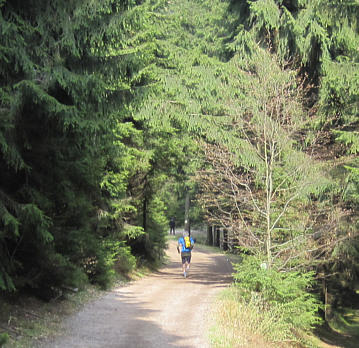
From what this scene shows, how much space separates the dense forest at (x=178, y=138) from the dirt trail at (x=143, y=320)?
90 cm

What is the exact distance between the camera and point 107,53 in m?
9.12

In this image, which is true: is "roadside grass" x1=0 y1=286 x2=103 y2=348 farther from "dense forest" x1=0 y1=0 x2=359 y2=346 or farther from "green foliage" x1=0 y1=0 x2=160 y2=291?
"green foliage" x1=0 y1=0 x2=160 y2=291

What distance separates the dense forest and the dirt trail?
90 centimetres

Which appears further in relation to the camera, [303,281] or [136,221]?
[136,221]

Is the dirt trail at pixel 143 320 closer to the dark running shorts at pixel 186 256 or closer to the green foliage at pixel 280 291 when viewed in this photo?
the green foliage at pixel 280 291

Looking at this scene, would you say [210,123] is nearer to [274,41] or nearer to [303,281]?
[274,41]

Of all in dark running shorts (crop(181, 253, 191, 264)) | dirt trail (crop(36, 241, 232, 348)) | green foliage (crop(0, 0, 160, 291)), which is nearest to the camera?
green foliage (crop(0, 0, 160, 291))

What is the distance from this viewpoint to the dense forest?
706 centimetres

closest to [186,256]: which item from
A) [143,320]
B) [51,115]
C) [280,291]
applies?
[143,320]

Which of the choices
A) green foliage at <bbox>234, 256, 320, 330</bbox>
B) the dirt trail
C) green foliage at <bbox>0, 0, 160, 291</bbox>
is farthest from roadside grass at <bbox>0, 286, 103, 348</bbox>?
green foliage at <bbox>234, 256, 320, 330</bbox>

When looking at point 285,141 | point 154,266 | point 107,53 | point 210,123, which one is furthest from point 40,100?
point 154,266

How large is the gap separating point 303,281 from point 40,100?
251 inches

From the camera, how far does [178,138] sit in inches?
714

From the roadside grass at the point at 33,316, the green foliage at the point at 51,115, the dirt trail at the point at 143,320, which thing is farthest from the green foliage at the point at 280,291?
the roadside grass at the point at 33,316
